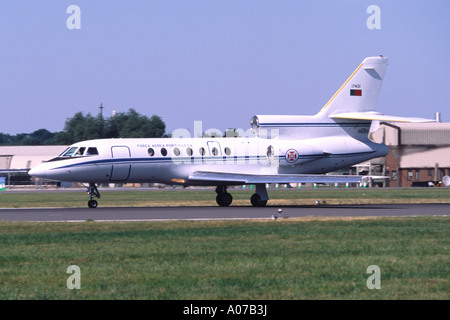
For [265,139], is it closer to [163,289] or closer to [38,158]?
[163,289]

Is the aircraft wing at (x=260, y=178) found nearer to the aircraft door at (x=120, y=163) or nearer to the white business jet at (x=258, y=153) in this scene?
the white business jet at (x=258, y=153)

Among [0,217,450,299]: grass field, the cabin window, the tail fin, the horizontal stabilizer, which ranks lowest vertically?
[0,217,450,299]: grass field

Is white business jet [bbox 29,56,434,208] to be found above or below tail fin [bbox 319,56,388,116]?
below

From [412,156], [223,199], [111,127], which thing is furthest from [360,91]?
[111,127]

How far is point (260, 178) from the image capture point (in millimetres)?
37250

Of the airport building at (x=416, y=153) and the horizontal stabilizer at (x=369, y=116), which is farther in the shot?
the airport building at (x=416, y=153)

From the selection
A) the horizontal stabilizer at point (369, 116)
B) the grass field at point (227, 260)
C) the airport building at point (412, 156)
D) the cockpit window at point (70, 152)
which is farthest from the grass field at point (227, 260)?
the airport building at point (412, 156)

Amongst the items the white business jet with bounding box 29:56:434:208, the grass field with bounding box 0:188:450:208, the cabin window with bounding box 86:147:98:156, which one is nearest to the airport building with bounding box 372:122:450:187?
the grass field with bounding box 0:188:450:208

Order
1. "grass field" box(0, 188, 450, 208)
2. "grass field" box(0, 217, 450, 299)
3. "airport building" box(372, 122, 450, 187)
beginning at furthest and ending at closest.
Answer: "airport building" box(372, 122, 450, 187) < "grass field" box(0, 188, 450, 208) < "grass field" box(0, 217, 450, 299)

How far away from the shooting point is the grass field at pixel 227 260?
1320 centimetres

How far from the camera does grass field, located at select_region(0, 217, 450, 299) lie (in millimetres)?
13203

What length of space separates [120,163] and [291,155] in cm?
870

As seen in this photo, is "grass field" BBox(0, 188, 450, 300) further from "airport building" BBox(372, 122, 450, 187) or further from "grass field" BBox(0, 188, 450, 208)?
"airport building" BBox(372, 122, 450, 187)

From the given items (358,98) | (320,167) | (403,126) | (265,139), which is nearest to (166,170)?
(265,139)
